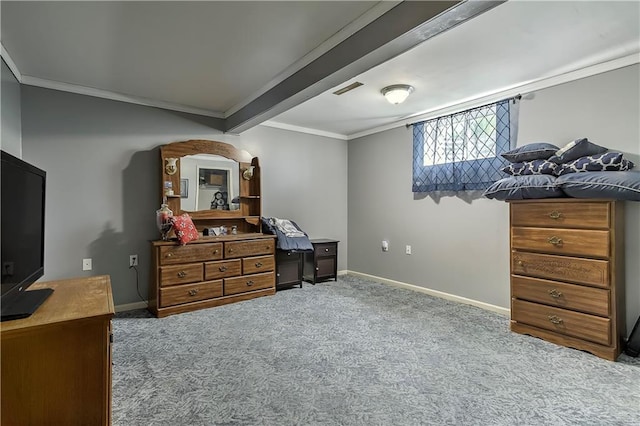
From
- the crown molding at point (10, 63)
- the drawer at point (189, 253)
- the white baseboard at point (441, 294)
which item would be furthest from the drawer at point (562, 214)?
the crown molding at point (10, 63)

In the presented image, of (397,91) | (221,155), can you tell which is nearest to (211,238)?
(221,155)

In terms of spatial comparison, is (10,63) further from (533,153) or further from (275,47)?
(533,153)

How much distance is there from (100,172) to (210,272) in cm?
154

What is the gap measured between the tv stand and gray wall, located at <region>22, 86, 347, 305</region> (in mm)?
1974

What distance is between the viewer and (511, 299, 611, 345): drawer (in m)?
2.30

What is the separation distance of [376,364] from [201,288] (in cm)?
207

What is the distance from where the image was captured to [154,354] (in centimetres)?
235

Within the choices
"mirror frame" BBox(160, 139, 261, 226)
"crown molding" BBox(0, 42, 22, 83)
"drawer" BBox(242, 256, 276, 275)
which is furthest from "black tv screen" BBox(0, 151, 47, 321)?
"drawer" BBox(242, 256, 276, 275)

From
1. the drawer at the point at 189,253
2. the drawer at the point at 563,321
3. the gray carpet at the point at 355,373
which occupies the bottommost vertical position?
the gray carpet at the point at 355,373

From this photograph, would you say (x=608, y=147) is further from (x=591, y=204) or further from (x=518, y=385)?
(x=518, y=385)

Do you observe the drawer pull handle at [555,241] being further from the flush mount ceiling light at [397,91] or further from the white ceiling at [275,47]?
the flush mount ceiling light at [397,91]

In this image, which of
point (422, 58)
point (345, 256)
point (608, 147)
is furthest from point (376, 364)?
point (345, 256)

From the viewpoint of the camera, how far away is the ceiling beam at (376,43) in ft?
5.37

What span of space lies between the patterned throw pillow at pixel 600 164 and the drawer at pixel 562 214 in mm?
262
